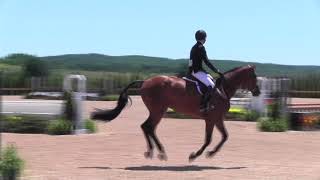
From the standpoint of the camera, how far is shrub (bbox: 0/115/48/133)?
18766mm

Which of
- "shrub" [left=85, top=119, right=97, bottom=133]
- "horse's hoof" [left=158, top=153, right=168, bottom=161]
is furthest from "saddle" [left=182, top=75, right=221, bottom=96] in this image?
"shrub" [left=85, top=119, right=97, bottom=133]

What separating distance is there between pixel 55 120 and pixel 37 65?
Answer: 6630cm

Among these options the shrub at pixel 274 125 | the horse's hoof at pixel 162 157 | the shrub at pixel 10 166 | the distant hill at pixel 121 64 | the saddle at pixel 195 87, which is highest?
the distant hill at pixel 121 64

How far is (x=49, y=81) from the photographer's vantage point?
5669 cm

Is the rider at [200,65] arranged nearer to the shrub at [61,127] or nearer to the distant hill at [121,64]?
the shrub at [61,127]

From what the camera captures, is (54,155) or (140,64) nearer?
(54,155)

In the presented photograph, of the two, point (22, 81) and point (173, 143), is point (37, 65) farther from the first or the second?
point (173, 143)

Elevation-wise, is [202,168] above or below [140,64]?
below

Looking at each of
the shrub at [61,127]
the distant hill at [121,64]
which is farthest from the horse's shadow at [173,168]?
the distant hill at [121,64]

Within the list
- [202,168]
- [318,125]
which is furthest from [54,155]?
[318,125]

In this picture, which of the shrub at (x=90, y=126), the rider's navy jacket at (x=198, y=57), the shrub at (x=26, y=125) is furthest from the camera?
the shrub at (x=26, y=125)

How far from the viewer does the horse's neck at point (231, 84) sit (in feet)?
39.1

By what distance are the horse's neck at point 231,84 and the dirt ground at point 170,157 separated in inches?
48.0

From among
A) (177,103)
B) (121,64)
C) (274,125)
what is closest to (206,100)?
(177,103)
